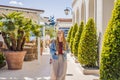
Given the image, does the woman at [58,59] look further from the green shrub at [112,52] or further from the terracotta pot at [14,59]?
the terracotta pot at [14,59]

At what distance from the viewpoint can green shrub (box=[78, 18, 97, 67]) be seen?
9102 millimetres

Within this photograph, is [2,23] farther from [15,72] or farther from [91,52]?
[91,52]

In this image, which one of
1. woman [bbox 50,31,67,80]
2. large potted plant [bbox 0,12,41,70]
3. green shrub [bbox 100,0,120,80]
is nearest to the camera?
green shrub [bbox 100,0,120,80]

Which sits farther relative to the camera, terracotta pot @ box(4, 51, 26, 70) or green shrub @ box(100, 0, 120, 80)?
terracotta pot @ box(4, 51, 26, 70)

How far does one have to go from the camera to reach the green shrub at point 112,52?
186 inches

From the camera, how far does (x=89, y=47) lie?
915 centimetres

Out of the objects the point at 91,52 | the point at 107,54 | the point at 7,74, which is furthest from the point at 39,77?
the point at 107,54

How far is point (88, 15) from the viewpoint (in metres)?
11.9

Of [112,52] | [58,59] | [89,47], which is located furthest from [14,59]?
[112,52]

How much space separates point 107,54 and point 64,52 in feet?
6.43

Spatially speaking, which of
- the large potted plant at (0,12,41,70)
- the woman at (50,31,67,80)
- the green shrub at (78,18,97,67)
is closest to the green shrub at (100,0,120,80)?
the woman at (50,31,67,80)

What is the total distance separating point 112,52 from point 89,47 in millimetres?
4372

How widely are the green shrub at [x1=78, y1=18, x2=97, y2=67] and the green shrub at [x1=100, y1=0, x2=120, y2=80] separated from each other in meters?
4.12

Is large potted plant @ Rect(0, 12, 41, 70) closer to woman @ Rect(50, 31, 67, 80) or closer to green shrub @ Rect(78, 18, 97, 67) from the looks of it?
green shrub @ Rect(78, 18, 97, 67)
